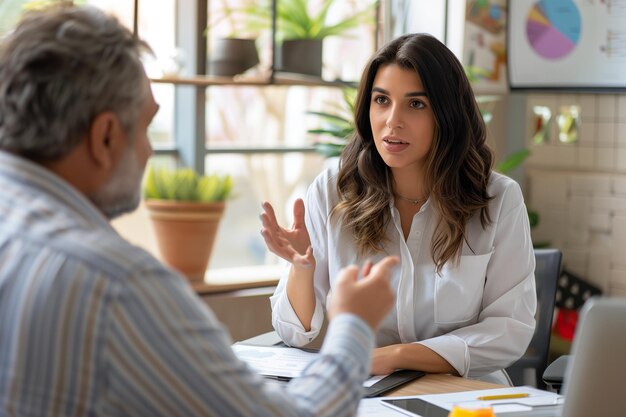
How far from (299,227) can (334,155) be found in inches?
65.6

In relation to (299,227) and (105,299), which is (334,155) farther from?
(105,299)

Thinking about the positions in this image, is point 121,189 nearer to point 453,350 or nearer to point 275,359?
point 275,359

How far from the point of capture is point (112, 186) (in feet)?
4.02

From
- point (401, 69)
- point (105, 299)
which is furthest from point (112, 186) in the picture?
point (401, 69)

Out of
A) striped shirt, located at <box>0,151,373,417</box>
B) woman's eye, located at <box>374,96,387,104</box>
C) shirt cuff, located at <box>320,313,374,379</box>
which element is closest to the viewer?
striped shirt, located at <box>0,151,373,417</box>

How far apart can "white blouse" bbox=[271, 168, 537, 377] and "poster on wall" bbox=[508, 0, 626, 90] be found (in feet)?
6.43

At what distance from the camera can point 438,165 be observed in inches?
96.5

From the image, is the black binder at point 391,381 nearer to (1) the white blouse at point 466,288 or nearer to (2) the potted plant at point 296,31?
(1) the white blouse at point 466,288

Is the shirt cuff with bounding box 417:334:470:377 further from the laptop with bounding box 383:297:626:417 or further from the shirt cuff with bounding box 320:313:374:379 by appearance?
the shirt cuff with bounding box 320:313:374:379

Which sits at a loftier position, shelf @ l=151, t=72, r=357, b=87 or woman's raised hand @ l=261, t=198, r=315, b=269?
shelf @ l=151, t=72, r=357, b=87

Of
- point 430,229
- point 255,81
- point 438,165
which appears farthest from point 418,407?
point 255,81

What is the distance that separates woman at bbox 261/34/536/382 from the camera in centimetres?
234

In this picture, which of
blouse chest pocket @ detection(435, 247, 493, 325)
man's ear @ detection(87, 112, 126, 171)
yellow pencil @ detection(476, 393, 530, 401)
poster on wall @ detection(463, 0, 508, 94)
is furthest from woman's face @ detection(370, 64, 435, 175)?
poster on wall @ detection(463, 0, 508, 94)

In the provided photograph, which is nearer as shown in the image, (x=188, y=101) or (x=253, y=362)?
(x=253, y=362)
